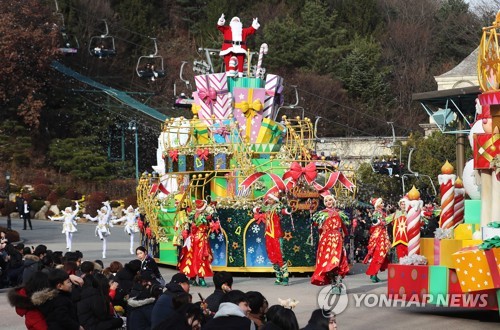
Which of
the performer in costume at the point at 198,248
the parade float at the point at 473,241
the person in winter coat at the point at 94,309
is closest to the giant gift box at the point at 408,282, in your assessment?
the parade float at the point at 473,241

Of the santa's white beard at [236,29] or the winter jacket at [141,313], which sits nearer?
the winter jacket at [141,313]

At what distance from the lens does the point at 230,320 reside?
9.75 metres

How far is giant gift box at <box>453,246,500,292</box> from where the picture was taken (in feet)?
51.6

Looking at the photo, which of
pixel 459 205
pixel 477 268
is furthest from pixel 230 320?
pixel 459 205

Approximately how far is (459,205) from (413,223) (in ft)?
2.65

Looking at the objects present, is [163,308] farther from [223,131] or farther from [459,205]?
[223,131]

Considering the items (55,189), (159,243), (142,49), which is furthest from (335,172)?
(142,49)

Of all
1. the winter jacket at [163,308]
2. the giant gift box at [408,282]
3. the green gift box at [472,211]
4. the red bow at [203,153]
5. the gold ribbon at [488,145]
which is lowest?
the giant gift box at [408,282]

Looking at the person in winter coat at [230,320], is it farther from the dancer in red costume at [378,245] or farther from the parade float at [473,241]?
the dancer in red costume at [378,245]

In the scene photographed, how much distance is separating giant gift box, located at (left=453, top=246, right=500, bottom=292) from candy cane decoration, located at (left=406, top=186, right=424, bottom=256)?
75.9 inches

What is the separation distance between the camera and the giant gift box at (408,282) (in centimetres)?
1747

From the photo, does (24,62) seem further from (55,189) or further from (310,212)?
(310,212)

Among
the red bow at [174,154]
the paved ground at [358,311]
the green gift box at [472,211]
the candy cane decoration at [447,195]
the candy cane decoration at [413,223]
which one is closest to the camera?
the paved ground at [358,311]

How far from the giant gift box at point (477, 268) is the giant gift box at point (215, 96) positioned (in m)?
12.7
